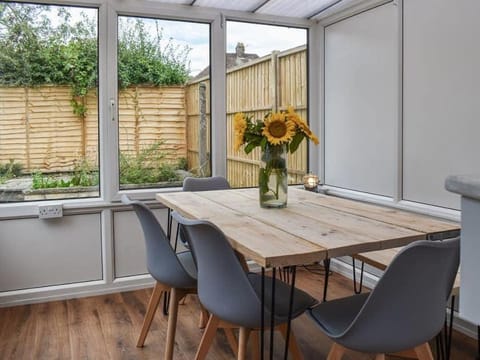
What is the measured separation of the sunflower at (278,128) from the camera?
2.22 m

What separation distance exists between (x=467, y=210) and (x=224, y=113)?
330 centimetres

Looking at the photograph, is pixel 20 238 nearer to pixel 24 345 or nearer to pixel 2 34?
pixel 24 345

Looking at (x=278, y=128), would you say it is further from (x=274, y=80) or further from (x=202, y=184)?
(x=274, y=80)

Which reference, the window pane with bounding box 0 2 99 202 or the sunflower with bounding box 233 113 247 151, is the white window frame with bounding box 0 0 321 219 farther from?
the sunflower with bounding box 233 113 247 151

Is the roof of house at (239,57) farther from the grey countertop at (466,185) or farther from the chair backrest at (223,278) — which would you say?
the grey countertop at (466,185)

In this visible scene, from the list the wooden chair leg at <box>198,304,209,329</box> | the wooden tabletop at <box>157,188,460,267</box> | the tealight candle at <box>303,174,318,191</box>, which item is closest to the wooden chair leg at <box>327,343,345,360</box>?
the wooden tabletop at <box>157,188,460,267</box>

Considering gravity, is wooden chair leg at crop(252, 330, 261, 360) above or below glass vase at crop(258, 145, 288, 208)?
below

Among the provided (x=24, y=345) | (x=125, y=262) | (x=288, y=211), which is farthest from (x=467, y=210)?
(x=125, y=262)

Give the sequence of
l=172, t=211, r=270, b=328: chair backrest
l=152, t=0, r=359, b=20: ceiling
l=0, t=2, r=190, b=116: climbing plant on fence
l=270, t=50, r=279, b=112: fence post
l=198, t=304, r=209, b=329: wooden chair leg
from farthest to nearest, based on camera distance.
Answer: l=270, t=50, r=279, b=112: fence post, l=152, t=0, r=359, b=20: ceiling, l=0, t=2, r=190, b=116: climbing plant on fence, l=198, t=304, r=209, b=329: wooden chair leg, l=172, t=211, r=270, b=328: chair backrest

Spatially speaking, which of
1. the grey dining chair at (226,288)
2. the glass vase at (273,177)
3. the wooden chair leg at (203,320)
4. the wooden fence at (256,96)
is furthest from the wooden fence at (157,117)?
the grey dining chair at (226,288)

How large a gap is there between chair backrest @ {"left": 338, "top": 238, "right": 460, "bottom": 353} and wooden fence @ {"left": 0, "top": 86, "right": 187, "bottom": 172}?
98.3 inches

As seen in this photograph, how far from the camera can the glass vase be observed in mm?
2301

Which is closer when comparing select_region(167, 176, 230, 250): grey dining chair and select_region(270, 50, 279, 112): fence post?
select_region(167, 176, 230, 250): grey dining chair

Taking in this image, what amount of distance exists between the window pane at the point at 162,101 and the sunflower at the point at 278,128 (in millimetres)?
1687
